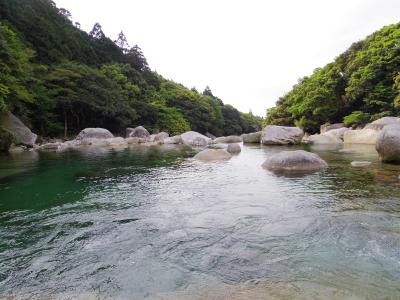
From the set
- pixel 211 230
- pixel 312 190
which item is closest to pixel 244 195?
pixel 312 190

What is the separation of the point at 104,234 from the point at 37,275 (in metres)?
1.26

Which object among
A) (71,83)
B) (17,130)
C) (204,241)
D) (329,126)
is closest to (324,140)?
(329,126)

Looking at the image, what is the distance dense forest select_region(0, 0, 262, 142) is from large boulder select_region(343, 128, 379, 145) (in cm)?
2299

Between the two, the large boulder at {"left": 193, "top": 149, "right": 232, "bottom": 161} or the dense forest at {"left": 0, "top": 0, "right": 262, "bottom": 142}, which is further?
the dense forest at {"left": 0, "top": 0, "right": 262, "bottom": 142}

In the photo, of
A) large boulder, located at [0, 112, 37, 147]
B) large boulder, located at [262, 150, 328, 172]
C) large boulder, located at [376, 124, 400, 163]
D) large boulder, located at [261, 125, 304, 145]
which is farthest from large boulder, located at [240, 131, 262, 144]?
large boulder, located at [0, 112, 37, 147]

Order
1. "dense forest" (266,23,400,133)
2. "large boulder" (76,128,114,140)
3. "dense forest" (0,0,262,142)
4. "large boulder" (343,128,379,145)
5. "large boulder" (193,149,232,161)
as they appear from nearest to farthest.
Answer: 1. "large boulder" (193,149,232,161)
2. "large boulder" (343,128,379,145)
3. "dense forest" (0,0,262,142)
4. "dense forest" (266,23,400,133)
5. "large boulder" (76,128,114,140)

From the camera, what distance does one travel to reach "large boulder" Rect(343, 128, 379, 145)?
20678 millimetres

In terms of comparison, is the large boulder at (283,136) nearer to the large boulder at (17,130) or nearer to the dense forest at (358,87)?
the dense forest at (358,87)

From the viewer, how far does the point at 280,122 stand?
148 feet

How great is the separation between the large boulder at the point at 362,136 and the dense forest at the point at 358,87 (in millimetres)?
5392

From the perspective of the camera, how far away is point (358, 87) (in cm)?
2902

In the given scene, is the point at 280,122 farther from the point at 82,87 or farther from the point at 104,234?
the point at 104,234

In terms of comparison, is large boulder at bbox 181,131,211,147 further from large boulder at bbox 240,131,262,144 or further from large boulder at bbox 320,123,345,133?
large boulder at bbox 320,123,345,133

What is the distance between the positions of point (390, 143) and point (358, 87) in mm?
21434
